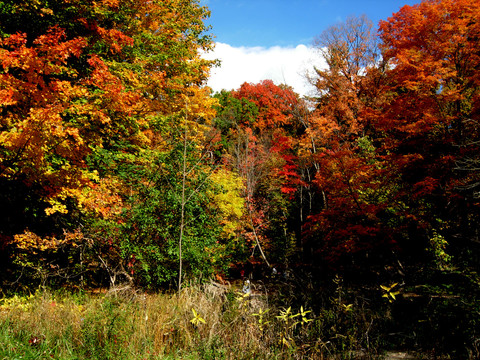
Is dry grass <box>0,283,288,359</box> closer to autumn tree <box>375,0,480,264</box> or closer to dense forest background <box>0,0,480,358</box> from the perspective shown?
dense forest background <box>0,0,480,358</box>

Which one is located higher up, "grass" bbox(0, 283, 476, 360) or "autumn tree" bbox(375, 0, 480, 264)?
"autumn tree" bbox(375, 0, 480, 264)

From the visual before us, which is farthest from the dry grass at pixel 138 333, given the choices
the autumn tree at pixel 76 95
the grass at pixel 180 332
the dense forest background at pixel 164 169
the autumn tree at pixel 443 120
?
the autumn tree at pixel 443 120

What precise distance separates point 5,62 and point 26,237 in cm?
415


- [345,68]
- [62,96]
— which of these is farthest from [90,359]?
[345,68]

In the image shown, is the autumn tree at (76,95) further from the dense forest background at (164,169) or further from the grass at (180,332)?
the grass at (180,332)

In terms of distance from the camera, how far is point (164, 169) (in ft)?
25.8

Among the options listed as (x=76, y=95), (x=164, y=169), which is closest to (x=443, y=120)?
(x=164, y=169)

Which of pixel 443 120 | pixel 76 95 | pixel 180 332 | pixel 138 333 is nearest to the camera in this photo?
pixel 138 333

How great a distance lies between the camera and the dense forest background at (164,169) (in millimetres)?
6957

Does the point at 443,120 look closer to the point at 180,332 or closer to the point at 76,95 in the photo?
the point at 180,332

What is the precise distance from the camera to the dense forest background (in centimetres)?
696

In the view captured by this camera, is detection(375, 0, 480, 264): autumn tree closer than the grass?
No

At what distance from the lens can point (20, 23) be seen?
818 cm

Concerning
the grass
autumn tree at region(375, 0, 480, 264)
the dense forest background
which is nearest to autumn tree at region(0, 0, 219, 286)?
the dense forest background
